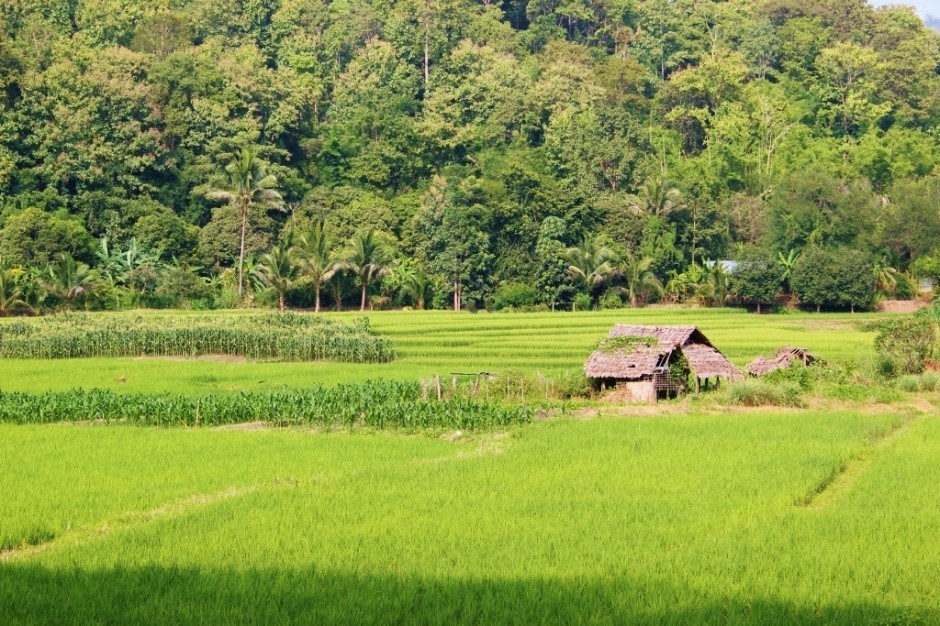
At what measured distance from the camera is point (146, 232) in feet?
158

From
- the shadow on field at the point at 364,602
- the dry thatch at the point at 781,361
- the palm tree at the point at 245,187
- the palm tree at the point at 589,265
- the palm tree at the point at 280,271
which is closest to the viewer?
the shadow on field at the point at 364,602

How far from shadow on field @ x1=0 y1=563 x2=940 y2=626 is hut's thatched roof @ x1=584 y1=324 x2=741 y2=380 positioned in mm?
14086

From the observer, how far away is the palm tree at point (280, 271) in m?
42.8

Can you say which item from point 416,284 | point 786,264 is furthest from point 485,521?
point 786,264

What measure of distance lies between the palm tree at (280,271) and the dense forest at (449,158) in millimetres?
124

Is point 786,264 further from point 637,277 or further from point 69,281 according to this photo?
point 69,281

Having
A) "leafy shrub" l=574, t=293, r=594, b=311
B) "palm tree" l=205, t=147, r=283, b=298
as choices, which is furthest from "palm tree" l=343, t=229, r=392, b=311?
"leafy shrub" l=574, t=293, r=594, b=311

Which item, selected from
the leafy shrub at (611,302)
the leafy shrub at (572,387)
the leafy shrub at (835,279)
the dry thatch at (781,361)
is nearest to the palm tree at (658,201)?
the leafy shrub at (611,302)

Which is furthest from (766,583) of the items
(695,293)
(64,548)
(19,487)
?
(695,293)

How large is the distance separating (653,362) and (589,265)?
2226cm

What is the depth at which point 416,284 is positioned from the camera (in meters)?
46.4

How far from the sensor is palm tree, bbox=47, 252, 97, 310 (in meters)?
40.3

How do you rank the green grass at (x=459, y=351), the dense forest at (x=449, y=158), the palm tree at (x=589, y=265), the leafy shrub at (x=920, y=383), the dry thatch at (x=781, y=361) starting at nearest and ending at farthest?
the leafy shrub at (x=920, y=383) → the dry thatch at (x=781, y=361) → the green grass at (x=459, y=351) → the palm tree at (x=589, y=265) → the dense forest at (x=449, y=158)

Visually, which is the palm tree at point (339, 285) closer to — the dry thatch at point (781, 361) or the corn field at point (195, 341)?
the corn field at point (195, 341)
